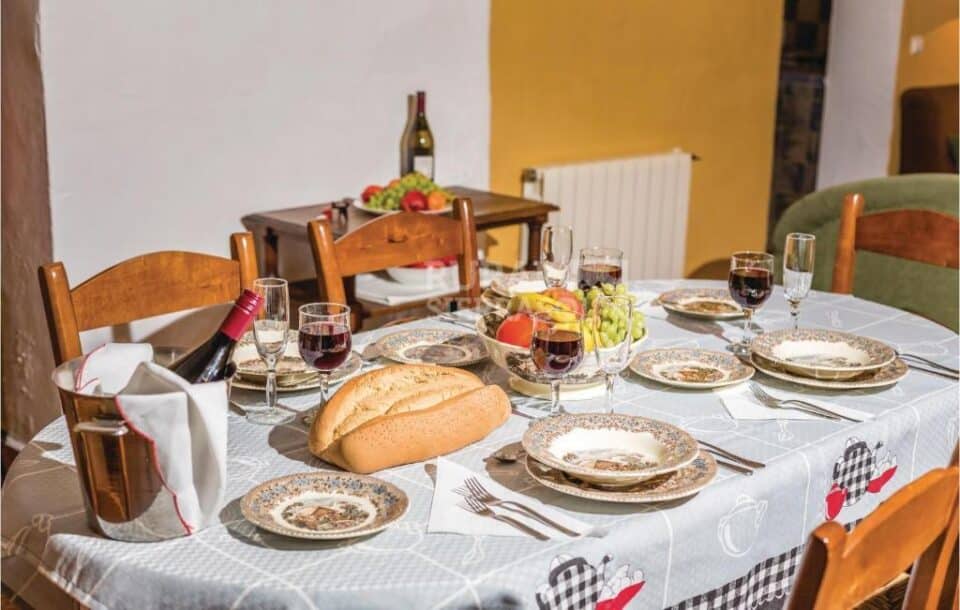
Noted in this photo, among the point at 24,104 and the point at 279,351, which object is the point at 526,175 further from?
the point at 279,351

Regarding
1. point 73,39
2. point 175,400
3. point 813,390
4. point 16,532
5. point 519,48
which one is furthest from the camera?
point 519,48

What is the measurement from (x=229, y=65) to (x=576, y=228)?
4.85 feet

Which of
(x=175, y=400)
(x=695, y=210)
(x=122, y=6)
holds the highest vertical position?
(x=122, y=6)

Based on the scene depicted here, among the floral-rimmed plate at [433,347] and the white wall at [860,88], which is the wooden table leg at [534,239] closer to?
the floral-rimmed plate at [433,347]

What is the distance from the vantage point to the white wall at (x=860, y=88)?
546cm

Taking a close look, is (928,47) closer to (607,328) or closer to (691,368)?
(691,368)

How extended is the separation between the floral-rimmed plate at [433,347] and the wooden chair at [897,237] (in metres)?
0.99

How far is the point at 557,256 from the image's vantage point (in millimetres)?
2061

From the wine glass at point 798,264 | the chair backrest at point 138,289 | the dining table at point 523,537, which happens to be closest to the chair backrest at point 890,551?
the dining table at point 523,537

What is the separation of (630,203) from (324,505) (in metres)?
3.08

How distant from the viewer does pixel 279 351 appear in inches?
63.1

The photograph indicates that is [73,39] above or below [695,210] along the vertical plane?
above

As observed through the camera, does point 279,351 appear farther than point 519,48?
No

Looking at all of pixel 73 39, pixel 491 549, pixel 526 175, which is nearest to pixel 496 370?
pixel 491 549
